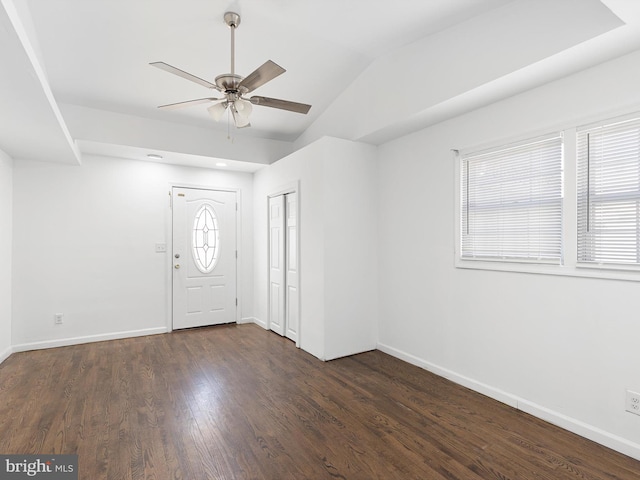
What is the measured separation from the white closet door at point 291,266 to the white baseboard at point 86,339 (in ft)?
5.96

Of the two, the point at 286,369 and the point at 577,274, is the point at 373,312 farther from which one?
the point at 577,274

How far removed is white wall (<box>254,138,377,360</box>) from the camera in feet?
12.1

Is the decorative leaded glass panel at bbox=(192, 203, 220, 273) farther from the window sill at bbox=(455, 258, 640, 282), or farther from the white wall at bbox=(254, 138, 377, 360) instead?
the window sill at bbox=(455, 258, 640, 282)

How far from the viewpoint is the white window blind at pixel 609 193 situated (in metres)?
2.11

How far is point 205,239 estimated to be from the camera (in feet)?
16.8

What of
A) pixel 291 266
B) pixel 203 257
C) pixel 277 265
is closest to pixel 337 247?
pixel 291 266

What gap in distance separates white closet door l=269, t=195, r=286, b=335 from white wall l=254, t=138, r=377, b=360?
54cm

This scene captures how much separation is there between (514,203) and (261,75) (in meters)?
2.17

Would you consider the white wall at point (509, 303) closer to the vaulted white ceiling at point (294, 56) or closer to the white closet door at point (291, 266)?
the vaulted white ceiling at point (294, 56)

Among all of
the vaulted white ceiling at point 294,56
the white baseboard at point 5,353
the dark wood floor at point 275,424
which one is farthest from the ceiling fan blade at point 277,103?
the white baseboard at point 5,353

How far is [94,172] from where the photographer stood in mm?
4387

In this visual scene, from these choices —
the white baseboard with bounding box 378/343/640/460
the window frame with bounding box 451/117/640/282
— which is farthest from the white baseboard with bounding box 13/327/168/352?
the window frame with bounding box 451/117/640/282

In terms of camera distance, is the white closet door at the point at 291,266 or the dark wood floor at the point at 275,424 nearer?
the dark wood floor at the point at 275,424

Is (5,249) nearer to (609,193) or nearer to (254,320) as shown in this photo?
(254,320)
